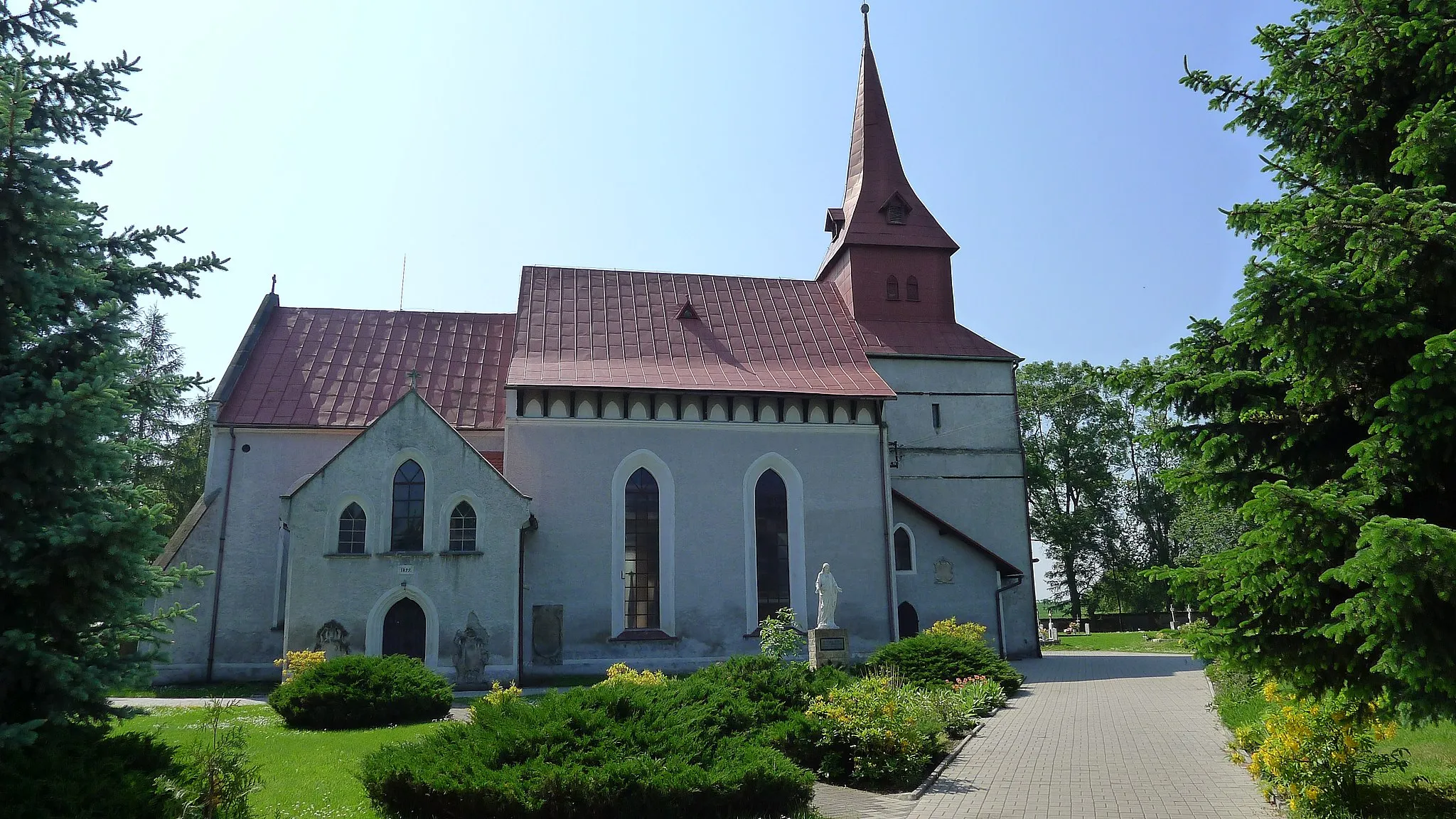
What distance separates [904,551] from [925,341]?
22.5ft

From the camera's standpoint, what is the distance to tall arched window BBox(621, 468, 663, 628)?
898 inches

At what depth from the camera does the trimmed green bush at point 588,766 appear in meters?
7.80

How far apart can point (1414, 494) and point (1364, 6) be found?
401cm

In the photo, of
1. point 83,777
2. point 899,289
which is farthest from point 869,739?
point 899,289

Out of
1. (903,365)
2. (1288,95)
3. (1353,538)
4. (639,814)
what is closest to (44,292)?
(639,814)

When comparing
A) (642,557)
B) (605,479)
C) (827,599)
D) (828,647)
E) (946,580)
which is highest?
(605,479)

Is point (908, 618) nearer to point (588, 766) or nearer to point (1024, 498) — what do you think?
point (1024, 498)

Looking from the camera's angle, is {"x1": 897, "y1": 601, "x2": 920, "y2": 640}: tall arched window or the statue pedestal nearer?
the statue pedestal

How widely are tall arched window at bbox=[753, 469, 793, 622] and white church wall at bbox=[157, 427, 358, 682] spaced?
10.4 m

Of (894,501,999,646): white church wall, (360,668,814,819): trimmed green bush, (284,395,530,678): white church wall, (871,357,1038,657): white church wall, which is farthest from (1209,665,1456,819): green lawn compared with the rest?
(871,357,1038,657): white church wall

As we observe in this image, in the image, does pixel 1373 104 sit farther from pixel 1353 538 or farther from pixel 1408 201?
pixel 1353 538

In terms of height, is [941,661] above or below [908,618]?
below

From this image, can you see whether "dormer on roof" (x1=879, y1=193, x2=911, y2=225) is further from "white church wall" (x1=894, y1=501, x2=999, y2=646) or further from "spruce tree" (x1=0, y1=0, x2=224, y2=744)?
"spruce tree" (x1=0, y1=0, x2=224, y2=744)

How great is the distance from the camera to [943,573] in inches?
1023
